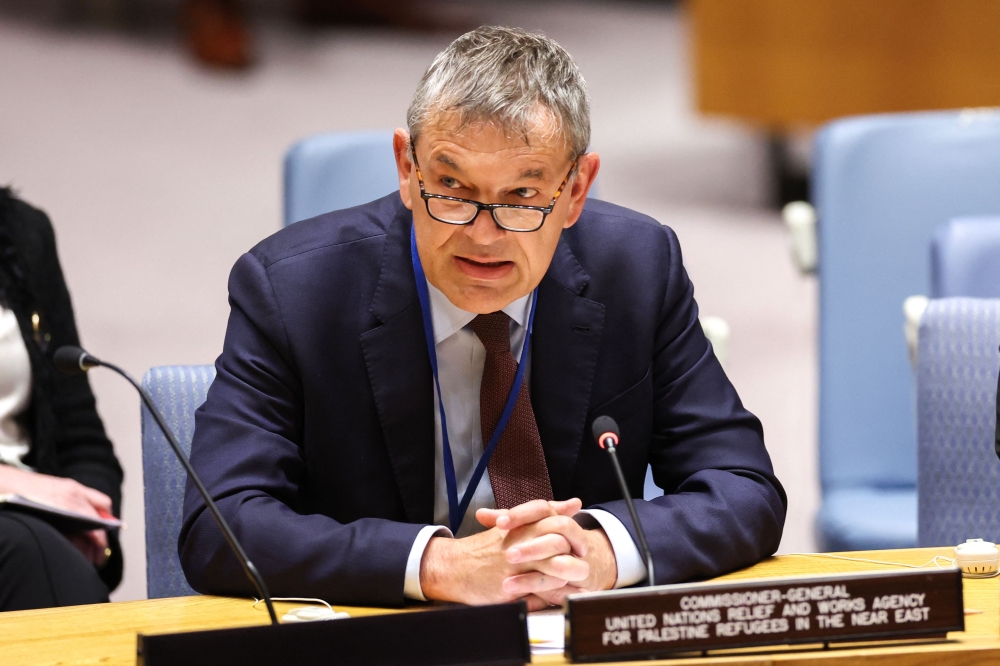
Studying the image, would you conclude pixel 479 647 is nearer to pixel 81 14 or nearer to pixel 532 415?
pixel 532 415

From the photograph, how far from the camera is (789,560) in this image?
188 cm

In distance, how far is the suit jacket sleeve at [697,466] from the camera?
5.98 ft

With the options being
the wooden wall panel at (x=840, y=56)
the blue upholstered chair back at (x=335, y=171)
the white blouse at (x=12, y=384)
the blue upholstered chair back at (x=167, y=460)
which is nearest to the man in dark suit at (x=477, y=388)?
the blue upholstered chair back at (x=167, y=460)

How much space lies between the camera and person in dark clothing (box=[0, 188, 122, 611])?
91.3 inches

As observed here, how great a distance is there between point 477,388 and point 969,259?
45.7 inches

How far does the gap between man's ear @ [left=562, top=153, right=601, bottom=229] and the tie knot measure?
0.17 meters

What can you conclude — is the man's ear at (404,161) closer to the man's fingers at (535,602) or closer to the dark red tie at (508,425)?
the dark red tie at (508,425)

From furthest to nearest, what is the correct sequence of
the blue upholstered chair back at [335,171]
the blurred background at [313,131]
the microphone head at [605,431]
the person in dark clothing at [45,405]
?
the blurred background at [313,131] < the blue upholstered chair back at [335,171] < the person in dark clothing at [45,405] < the microphone head at [605,431]

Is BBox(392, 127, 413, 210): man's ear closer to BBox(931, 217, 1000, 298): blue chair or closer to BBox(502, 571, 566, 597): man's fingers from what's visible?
BBox(502, 571, 566, 597): man's fingers

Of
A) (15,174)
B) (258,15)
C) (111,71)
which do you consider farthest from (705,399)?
(258,15)

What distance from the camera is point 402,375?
2010 mm

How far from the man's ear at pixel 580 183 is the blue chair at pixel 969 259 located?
3.33ft

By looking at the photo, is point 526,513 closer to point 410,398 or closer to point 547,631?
point 547,631

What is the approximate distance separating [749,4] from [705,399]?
13.6 feet
